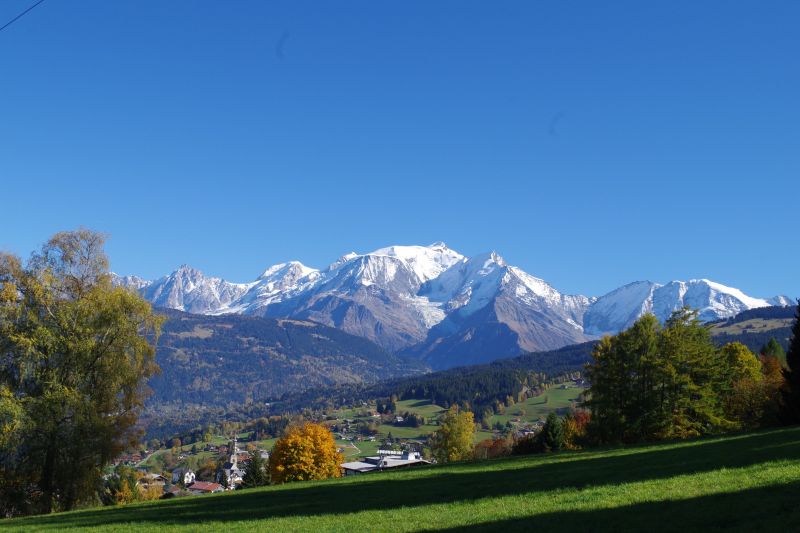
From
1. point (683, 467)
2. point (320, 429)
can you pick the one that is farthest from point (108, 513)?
point (320, 429)

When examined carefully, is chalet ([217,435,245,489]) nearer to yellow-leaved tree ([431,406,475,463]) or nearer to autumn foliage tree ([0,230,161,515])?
yellow-leaved tree ([431,406,475,463])

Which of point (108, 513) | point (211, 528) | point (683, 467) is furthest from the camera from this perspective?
point (108, 513)

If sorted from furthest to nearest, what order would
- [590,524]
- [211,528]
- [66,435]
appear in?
[66,435]
[211,528]
[590,524]

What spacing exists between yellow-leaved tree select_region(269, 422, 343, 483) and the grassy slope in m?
41.7

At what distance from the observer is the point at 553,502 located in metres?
22.6

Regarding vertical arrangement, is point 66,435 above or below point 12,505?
above

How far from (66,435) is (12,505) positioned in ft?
20.6

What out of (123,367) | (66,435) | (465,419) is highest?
(123,367)

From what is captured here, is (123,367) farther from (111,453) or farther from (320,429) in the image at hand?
(320,429)

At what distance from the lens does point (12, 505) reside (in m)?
40.1

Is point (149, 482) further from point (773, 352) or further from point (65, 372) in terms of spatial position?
point (773, 352)

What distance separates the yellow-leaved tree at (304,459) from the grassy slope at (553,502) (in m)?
41.7

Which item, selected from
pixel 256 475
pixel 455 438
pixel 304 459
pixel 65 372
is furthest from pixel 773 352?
pixel 65 372

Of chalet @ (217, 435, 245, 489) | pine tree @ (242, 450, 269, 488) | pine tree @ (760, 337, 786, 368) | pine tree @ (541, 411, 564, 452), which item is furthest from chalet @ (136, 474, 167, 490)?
pine tree @ (760, 337, 786, 368)
